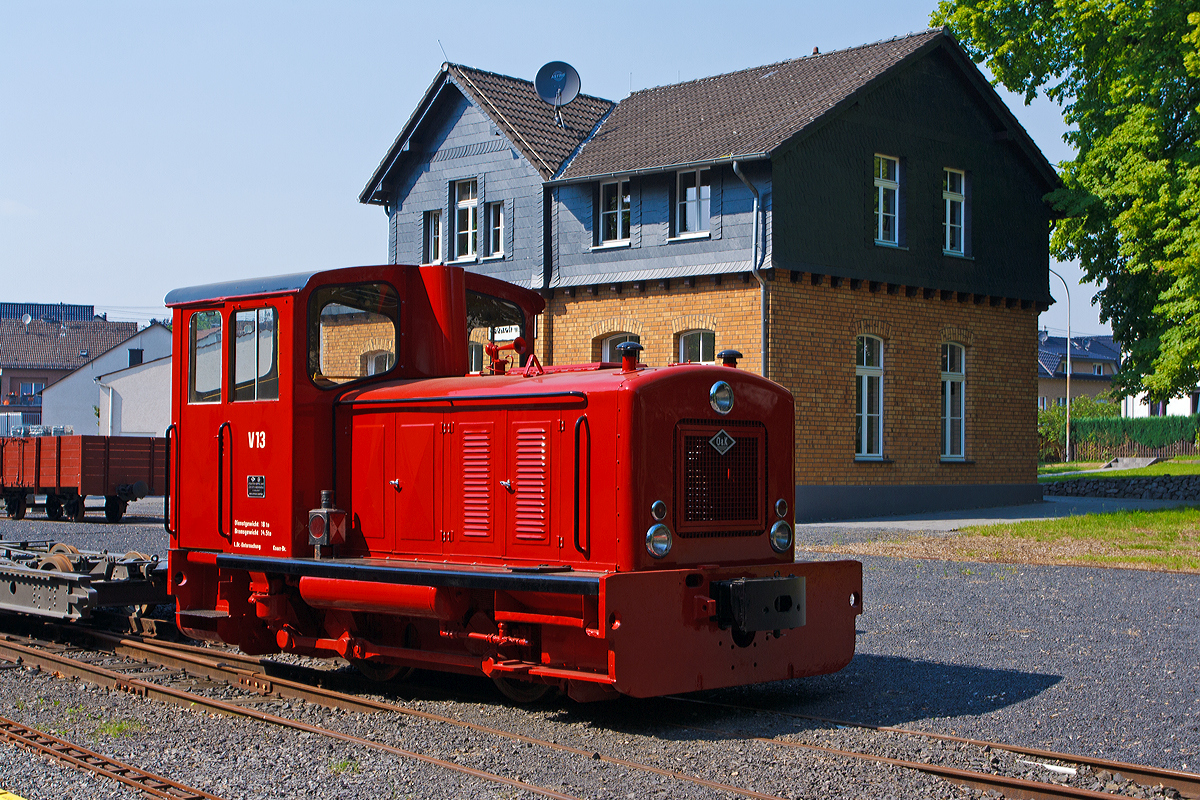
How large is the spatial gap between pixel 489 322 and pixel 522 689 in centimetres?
272

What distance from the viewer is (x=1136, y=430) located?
46906 millimetres

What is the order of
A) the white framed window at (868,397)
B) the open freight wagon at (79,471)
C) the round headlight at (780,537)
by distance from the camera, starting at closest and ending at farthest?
the round headlight at (780,537) → the white framed window at (868,397) → the open freight wagon at (79,471)

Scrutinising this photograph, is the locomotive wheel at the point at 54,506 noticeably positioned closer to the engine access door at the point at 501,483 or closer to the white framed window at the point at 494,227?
the white framed window at the point at 494,227

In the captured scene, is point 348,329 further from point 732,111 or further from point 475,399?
point 732,111

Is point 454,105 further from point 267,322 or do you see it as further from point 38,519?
point 267,322

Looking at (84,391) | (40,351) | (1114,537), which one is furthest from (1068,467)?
(40,351)

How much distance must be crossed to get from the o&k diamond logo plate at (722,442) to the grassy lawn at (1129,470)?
1018 inches

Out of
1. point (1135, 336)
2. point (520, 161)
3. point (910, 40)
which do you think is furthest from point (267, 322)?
point (1135, 336)

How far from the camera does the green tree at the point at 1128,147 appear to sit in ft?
64.8

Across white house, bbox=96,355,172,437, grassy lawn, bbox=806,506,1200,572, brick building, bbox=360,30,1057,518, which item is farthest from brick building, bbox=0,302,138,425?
grassy lawn, bbox=806,506,1200,572

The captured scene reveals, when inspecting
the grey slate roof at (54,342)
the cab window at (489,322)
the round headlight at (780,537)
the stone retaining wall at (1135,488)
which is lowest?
the stone retaining wall at (1135,488)

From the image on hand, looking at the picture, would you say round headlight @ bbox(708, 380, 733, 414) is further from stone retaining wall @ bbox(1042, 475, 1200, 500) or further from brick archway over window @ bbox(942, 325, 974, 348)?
stone retaining wall @ bbox(1042, 475, 1200, 500)

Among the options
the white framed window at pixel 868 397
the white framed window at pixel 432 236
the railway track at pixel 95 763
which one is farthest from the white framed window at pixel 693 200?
the railway track at pixel 95 763

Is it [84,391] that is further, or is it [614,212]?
[84,391]
